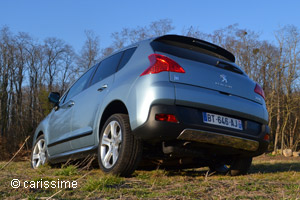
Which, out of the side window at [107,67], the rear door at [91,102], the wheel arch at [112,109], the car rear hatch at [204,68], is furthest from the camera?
the side window at [107,67]

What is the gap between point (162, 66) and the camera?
336 centimetres

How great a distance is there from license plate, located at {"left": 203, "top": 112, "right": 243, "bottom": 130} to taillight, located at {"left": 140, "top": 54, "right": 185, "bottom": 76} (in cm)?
56

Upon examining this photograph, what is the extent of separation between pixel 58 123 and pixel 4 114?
20847 millimetres

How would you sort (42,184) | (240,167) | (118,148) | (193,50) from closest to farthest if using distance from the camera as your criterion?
(42,184) < (118,148) < (193,50) < (240,167)

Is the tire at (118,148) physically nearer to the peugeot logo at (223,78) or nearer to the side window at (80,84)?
the peugeot logo at (223,78)

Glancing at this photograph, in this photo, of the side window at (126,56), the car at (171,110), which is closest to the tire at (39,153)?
the car at (171,110)

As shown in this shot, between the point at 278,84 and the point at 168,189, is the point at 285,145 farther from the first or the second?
the point at 168,189

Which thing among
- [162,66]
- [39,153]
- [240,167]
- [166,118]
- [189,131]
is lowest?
[240,167]

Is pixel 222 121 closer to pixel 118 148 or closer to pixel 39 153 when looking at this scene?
pixel 118 148

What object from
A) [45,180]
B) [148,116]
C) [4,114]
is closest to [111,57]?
[148,116]

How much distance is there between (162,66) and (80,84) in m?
2.33

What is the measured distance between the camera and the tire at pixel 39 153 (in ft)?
19.5

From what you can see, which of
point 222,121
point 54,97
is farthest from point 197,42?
point 54,97

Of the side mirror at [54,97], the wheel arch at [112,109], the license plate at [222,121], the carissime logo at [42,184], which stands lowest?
the carissime logo at [42,184]
